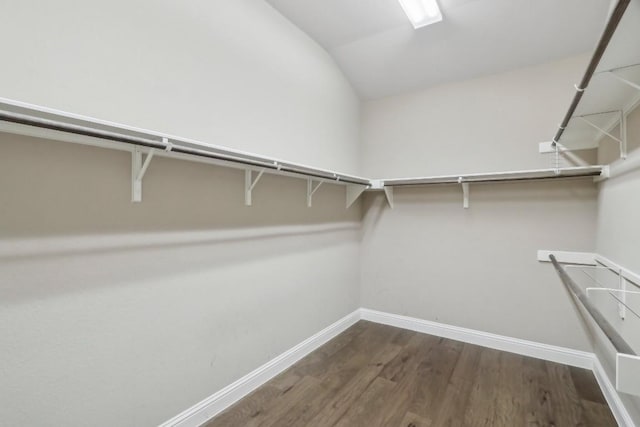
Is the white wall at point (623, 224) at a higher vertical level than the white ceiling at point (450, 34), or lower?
lower

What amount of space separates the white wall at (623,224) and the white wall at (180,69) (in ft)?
6.42

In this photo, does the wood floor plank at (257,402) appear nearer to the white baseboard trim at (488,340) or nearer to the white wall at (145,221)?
the white wall at (145,221)

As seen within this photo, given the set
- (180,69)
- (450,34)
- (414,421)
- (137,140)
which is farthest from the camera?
(450,34)

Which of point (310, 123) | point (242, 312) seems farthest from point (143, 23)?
point (242, 312)

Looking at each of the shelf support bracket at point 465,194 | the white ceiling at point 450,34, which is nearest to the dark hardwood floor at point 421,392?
the shelf support bracket at point 465,194

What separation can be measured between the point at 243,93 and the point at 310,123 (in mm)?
734

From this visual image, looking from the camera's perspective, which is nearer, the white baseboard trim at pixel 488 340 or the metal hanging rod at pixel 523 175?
the metal hanging rod at pixel 523 175

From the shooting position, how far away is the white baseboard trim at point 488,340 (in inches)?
92.9

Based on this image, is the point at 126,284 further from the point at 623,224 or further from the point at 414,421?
the point at 623,224

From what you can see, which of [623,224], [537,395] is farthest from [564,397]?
[623,224]

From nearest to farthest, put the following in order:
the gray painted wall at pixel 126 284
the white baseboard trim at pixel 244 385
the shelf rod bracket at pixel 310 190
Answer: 1. the gray painted wall at pixel 126 284
2. the white baseboard trim at pixel 244 385
3. the shelf rod bracket at pixel 310 190

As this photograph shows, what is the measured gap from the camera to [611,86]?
1339 mm

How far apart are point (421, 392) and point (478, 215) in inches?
60.7

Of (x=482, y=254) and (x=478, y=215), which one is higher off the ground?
(x=478, y=215)
